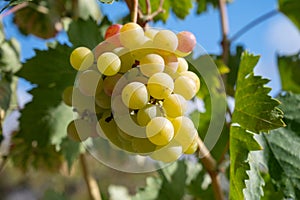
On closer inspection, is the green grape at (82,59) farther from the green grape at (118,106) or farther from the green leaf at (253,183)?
the green leaf at (253,183)

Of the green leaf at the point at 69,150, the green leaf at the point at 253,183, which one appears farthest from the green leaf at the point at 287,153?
the green leaf at the point at 69,150

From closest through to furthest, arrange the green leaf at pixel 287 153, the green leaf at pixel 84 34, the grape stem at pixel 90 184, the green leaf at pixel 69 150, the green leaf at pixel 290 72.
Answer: the green leaf at pixel 287 153 → the green leaf at pixel 84 34 → the green leaf at pixel 69 150 → the grape stem at pixel 90 184 → the green leaf at pixel 290 72

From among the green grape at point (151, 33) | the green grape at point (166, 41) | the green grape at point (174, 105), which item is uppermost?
the green grape at point (166, 41)

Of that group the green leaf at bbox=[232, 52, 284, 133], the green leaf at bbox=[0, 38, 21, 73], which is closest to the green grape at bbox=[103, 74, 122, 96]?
the green leaf at bbox=[232, 52, 284, 133]

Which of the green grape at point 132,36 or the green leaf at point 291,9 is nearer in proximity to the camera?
the green grape at point 132,36

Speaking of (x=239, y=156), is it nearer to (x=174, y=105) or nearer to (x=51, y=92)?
(x=174, y=105)

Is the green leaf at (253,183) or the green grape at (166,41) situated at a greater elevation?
the green grape at (166,41)

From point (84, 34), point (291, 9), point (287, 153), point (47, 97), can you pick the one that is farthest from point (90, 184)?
point (291, 9)
